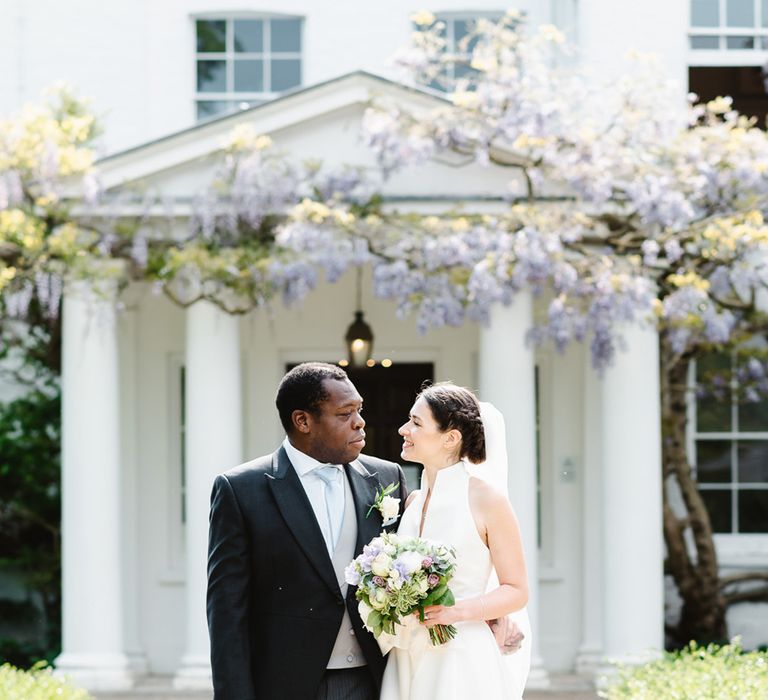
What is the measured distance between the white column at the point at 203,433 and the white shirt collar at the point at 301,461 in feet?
20.9

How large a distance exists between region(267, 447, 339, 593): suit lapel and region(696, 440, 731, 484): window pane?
8.85m

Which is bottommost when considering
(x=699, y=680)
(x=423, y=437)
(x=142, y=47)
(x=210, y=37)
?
(x=699, y=680)

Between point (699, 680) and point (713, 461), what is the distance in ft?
20.9

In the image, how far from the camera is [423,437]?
15.9 feet

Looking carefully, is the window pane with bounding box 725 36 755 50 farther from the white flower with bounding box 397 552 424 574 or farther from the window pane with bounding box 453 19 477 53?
the white flower with bounding box 397 552 424 574

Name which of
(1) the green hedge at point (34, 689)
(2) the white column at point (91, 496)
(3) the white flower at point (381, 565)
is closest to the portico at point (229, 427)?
(2) the white column at point (91, 496)

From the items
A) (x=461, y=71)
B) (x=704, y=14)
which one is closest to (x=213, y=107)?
(x=461, y=71)

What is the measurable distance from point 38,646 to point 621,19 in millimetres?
7602

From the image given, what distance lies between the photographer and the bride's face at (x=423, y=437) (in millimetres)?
4824

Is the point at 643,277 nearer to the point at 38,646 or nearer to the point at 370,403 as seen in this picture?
the point at 370,403

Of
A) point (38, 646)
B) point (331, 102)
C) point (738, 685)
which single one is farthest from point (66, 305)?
point (738, 685)

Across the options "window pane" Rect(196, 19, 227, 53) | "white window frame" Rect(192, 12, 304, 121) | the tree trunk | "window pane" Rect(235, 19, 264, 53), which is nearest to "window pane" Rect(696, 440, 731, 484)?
the tree trunk

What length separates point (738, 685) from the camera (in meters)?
6.62

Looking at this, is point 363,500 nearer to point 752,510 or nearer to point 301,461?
point 301,461
